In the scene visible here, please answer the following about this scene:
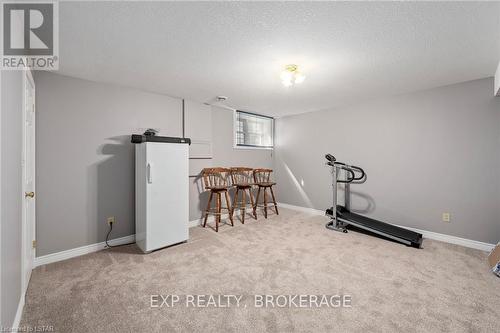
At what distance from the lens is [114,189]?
3.04m

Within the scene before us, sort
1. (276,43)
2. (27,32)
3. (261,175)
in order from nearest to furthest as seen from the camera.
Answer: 1. (27,32)
2. (276,43)
3. (261,175)

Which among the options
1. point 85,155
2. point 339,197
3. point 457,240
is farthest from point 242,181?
point 457,240

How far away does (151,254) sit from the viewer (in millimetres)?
2742

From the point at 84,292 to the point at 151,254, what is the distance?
828 mm

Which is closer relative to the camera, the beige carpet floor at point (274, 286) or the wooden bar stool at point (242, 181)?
the beige carpet floor at point (274, 286)

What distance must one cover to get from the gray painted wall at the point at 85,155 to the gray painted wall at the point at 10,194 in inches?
35.6

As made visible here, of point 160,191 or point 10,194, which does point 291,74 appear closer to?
point 160,191

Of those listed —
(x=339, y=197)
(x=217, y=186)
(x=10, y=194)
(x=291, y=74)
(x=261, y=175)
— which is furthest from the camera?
(x=261, y=175)

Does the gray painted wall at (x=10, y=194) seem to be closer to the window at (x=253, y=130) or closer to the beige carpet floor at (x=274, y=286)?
the beige carpet floor at (x=274, y=286)

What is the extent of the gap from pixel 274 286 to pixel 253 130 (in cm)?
374

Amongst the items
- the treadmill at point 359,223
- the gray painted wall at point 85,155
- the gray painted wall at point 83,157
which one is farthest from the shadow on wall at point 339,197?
the gray painted wall at point 83,157

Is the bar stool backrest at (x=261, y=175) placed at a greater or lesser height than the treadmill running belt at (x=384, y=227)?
greater

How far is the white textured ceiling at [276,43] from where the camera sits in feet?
5.12

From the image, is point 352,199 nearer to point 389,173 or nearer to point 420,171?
point 389,173
